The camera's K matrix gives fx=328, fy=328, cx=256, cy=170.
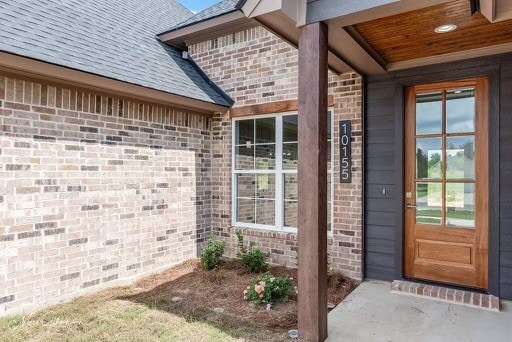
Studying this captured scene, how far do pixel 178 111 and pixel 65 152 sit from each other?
6.35 feet

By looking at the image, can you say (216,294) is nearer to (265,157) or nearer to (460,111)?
(265,157)

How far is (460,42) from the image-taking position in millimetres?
3643

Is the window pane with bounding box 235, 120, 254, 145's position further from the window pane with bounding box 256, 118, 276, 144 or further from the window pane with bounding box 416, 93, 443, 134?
the window pane with bounding box 416, 93, 443, 134

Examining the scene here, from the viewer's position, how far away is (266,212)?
5508 mm

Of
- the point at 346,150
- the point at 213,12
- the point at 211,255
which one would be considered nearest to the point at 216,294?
the point at 211,255

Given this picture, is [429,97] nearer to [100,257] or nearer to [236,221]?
[236,221]

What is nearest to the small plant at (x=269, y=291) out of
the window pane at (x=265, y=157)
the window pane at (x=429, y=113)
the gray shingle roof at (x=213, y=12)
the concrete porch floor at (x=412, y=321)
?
the concrete porch floor at (x=412, y=321)

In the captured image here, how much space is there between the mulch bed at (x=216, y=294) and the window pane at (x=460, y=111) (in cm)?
244

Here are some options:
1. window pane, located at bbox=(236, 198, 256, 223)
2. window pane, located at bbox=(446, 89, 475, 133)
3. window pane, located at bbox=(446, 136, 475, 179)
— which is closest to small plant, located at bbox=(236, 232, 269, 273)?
window pane, located at bbox=(236, 198, 256, 223)

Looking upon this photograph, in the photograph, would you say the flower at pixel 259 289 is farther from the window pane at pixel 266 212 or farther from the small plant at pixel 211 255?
the window pane at pixel 266 212

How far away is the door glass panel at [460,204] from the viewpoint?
399cm

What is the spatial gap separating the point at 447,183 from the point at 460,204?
292 mm

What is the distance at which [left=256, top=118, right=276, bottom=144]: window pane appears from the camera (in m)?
5.41

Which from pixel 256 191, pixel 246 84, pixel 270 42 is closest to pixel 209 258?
pixel 256 191
